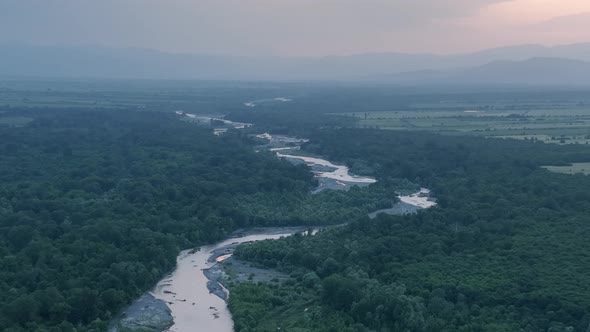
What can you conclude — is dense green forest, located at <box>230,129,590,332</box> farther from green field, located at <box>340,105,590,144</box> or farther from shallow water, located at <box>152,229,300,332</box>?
green field, located at <box>340,105,590,144</box>

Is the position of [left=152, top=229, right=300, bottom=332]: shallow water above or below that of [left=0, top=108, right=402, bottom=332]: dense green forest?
below

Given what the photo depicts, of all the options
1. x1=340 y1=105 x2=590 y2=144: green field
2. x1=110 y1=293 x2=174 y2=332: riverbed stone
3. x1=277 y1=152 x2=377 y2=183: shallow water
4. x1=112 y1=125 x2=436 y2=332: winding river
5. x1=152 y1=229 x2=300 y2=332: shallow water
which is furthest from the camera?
x1=340 y1=105 x2=590 y2=144: green field

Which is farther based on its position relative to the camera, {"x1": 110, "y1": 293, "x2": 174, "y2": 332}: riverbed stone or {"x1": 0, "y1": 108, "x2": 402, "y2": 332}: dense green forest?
{"x1": 0, "y1": 108, "x2": 402, "y2": 332}: dense green forest

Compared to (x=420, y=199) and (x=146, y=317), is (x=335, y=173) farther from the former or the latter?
(x=146, y=317)

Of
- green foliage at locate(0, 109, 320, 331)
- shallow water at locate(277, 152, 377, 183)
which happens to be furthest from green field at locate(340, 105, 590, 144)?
green foliage at locate(0, 109, 320, 331)

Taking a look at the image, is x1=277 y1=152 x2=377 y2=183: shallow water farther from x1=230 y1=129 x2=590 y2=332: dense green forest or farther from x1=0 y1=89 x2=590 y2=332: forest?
x1=230 y1=129 x2=590 y2=332: dense green forest

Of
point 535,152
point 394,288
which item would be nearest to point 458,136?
point 535,152

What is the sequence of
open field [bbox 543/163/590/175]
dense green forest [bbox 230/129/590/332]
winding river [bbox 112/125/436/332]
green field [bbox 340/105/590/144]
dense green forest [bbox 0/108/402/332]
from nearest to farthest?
dense green forest [bbox 230/129/590/332] < winding river [bbox 112/125/436/332] < dense green forest [bbox 0/108/402/332] < open field [bbox 543/163/590/175] < green field [bbox 340/105/590/144]

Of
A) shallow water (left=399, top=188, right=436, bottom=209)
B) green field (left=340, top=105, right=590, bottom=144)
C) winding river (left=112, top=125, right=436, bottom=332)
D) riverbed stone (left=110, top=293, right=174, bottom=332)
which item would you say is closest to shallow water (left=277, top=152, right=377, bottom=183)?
shallow water (left=399, top=188, right=436, bottom=209)

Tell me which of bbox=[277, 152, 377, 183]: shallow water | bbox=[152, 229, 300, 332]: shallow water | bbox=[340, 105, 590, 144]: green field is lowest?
bbox=[152, 229, 300, 332]: shallow water
